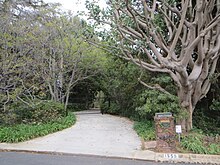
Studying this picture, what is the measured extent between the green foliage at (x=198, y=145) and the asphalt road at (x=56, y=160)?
1520 mm

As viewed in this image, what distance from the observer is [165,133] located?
7.31 metres

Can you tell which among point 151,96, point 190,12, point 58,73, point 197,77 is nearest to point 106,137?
point 151,96

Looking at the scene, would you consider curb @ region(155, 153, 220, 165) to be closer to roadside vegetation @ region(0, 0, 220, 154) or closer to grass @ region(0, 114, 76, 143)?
roadside vegetation @ region(0, 0, 220, 154)

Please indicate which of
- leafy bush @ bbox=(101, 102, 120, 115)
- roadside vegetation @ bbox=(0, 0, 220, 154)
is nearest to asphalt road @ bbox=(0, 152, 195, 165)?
roadside vegetation @ bbox=(0, 0, 220, 154)

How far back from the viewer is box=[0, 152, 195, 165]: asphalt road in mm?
6051

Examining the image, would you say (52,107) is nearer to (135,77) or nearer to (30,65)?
(30,65)

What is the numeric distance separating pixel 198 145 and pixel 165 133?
3.22 ft

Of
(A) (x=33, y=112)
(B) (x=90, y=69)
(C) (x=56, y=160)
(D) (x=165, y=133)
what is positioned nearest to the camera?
(C) (x=56, y=160)

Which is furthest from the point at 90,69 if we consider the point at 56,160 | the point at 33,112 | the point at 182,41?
the point at 56,160

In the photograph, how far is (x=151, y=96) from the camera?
981 centimetres

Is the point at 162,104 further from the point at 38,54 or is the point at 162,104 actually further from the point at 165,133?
the point at 38,54

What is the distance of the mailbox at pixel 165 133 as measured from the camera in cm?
720

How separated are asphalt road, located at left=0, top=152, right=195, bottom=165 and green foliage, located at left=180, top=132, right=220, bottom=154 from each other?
4.99 feet

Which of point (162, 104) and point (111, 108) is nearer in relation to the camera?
point (162, 104)
